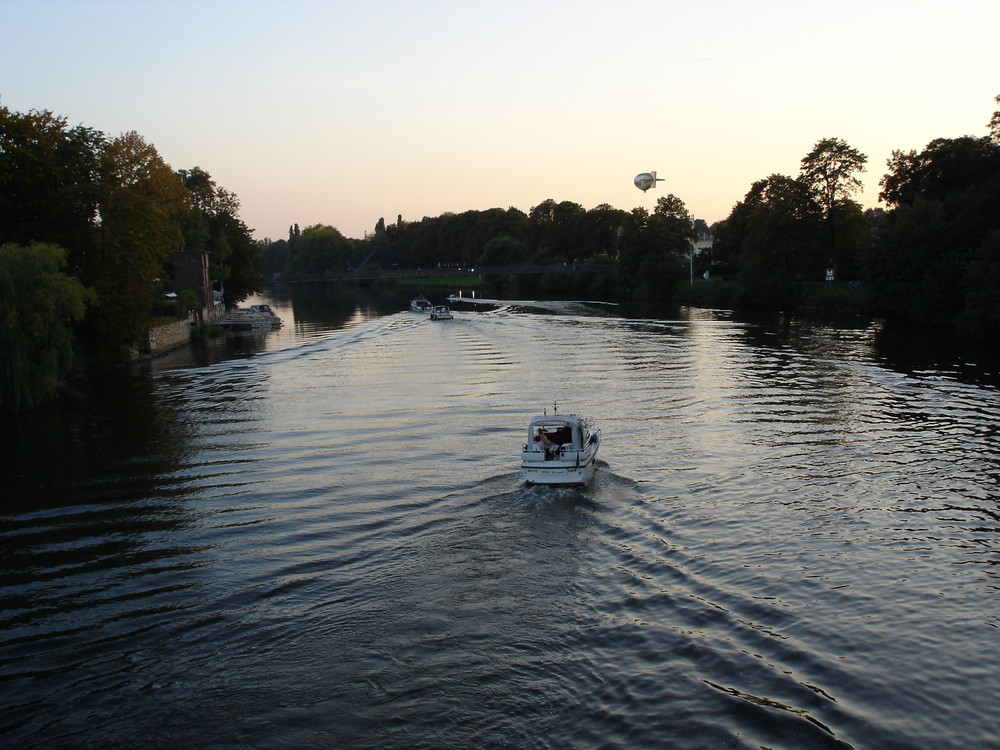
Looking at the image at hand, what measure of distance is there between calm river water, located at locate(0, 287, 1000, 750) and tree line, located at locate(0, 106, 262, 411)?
Result: 14.8ft

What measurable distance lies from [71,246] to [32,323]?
13.3 metres

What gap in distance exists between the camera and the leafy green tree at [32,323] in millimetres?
38469

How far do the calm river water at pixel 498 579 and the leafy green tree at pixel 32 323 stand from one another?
2.88 m

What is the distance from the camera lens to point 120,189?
179 feet

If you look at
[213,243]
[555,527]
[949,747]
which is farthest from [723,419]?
[213,243]

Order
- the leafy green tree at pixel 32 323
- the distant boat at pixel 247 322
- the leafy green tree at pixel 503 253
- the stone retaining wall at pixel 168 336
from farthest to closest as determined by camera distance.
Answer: the leafy green tree at pixel 503 253 < the distant boat at pixel 247 322 < the stone retaining wall at pixel 168 336 < the leafy green tree at pixel 32 323

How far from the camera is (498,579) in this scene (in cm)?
1736

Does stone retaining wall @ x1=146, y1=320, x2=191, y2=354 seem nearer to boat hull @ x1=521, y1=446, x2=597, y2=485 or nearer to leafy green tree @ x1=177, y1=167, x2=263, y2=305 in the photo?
leafy green tree @ x1=177, y1=167, x2=263, y2=305

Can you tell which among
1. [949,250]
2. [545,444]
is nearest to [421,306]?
[949,250]

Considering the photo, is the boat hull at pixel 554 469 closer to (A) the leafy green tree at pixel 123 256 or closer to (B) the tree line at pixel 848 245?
(A) the leafy green tree at pixel 123 256

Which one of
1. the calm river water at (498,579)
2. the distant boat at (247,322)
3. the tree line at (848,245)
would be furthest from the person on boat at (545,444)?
the distant boat at (247,322)

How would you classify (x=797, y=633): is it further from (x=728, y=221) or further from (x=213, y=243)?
(x=728, y=221)

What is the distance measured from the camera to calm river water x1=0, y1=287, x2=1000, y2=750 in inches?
510

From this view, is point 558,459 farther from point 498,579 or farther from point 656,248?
point 656,248
